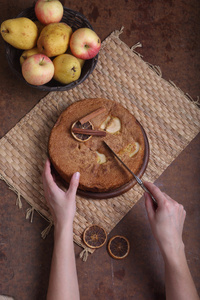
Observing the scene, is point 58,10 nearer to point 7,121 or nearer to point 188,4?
point 7,121

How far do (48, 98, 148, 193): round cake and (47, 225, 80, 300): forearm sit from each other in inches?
7.3

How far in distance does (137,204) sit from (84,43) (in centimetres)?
64

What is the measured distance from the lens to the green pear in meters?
1.07

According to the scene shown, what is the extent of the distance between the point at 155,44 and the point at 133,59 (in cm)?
14

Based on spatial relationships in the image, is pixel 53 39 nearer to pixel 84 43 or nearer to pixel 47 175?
pixel 84 43

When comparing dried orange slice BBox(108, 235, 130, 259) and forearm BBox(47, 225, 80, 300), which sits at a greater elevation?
dried orange slice BBox(108, 235, 130, 259)

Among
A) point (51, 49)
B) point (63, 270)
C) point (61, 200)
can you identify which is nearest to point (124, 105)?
point (51, 49)

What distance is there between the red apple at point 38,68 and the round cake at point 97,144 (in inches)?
6.5

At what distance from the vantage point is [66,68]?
108 centimetres

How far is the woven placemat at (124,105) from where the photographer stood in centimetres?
118

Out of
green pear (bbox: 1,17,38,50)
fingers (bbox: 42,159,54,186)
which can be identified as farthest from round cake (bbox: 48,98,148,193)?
green pear (bbox: 1,17,38,50)

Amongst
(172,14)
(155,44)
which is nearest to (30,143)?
(155,44)

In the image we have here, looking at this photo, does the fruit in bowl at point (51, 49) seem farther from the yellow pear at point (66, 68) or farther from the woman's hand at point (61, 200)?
the woman's hand at point (61, 200)

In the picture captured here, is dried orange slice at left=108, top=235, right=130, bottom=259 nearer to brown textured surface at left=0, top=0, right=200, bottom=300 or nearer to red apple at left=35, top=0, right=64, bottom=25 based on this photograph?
brown textured surface at left=0, top=0, right=200, bottom=300
